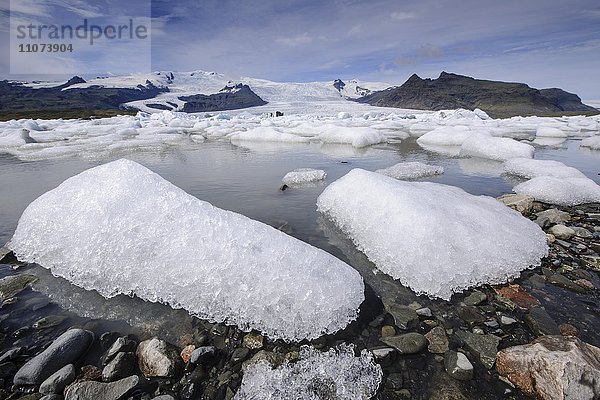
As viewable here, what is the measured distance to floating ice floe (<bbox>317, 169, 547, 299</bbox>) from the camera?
8.32 ft

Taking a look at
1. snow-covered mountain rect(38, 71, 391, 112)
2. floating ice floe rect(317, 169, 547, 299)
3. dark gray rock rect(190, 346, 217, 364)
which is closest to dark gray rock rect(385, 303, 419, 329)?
floating ice floe rect(317, 169, 547, 299)

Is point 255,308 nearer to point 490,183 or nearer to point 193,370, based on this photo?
point 193,370

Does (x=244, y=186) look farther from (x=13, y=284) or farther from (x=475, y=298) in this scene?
(x=475, y=298)

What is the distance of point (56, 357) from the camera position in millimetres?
1771

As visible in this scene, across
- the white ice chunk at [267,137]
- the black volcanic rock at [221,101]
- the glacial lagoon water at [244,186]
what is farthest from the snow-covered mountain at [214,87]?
the glacial lagoon water at [244,186]

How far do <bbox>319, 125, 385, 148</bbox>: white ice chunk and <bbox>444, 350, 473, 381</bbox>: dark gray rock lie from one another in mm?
10187

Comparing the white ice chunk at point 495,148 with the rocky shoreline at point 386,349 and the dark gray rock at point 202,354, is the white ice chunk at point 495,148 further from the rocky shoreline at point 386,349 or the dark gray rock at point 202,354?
the dark gray rock at point 202,354

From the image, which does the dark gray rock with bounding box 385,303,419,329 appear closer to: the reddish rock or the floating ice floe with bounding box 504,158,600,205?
the reddish rock

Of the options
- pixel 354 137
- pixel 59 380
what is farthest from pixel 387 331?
pixel 354 137

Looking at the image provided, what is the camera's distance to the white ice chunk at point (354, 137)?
11867 millimetres

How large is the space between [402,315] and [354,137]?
34.9ft

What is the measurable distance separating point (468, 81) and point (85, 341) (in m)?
124

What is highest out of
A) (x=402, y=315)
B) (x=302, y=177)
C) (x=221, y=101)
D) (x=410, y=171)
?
(x=221, y=101)

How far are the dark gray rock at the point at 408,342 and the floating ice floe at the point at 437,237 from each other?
497mm
